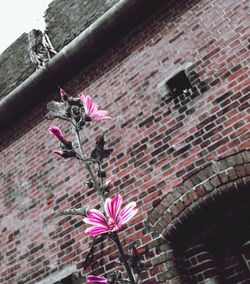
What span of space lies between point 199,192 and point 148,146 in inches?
32.1

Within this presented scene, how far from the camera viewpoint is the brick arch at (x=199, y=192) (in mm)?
2756

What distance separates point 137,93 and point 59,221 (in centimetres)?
178

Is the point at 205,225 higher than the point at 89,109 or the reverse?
the reverse

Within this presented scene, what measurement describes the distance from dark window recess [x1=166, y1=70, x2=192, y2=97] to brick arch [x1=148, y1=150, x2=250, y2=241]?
3.52 ft

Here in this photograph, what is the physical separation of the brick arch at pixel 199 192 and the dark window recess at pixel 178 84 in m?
1.07

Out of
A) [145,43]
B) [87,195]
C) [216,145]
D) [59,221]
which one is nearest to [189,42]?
[145,43]

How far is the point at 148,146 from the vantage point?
344 cm

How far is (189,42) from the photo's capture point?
3850 mm

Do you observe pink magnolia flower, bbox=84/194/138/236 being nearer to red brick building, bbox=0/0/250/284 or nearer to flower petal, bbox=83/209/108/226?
flower petal, bbox=83/209/108/226

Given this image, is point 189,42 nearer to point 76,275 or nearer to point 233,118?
point 233,118

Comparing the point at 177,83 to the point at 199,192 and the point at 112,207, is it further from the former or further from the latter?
the point at 112,207

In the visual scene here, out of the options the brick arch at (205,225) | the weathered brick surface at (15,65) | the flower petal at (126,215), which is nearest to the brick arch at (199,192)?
the brick arch at (205,225)

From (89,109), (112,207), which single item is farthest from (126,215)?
(89,109)

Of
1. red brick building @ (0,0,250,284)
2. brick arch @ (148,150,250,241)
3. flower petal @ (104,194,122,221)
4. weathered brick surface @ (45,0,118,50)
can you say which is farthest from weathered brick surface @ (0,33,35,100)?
flower petal @ (104,194,122,221)
